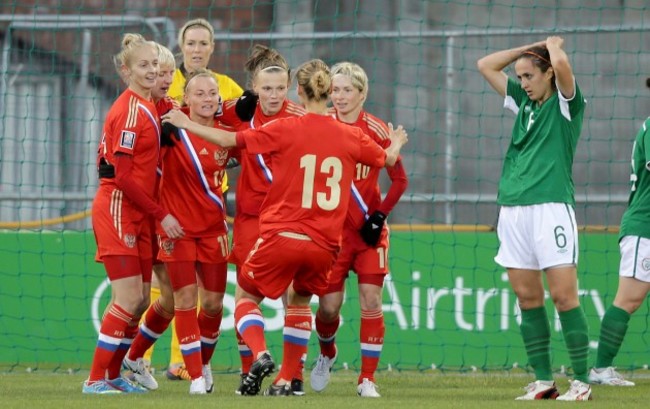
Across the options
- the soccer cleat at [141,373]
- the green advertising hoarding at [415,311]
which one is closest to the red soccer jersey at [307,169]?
the soccer cleat at [141,373]

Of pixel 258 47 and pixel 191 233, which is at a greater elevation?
pixel 258 47

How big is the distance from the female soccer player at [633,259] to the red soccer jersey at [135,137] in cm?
313

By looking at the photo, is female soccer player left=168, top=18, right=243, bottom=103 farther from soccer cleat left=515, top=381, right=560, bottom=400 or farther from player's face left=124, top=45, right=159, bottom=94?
soccer cleat left=515, top=381, right=560, bottom=400

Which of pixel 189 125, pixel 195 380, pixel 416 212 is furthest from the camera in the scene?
pixel 416 212

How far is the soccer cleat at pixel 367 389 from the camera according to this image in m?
7.79

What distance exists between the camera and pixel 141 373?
8422 mm

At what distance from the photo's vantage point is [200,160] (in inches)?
312

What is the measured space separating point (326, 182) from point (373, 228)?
883 mm

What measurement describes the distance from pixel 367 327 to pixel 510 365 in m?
2.68

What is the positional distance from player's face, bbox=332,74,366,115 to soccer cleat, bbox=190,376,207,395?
73.4 inches

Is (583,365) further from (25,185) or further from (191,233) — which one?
(25,185)

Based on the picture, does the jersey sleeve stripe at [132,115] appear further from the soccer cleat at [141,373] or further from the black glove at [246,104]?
the soccer cleat at [141,373]

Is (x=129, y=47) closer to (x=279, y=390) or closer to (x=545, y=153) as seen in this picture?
(x=279, y=390)

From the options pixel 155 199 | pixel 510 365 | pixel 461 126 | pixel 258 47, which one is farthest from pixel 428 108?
pixel 155 199
